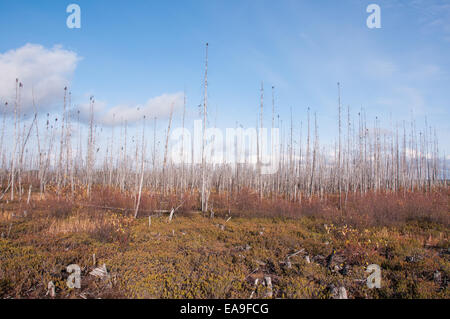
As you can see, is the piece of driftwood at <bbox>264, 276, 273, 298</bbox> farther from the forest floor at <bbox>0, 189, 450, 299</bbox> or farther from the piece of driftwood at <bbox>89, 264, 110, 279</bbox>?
the piece of driftwood at <bbox>89, 264, 110, 279</bbox>

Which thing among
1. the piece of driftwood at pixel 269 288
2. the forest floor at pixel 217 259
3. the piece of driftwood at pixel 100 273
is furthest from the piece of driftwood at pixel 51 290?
the piece of driftwood at pixel 269 288

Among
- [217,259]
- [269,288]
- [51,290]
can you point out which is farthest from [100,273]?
[269,288]

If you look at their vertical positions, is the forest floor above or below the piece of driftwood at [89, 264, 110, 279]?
Answer: below

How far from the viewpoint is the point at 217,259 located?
6.26 metres

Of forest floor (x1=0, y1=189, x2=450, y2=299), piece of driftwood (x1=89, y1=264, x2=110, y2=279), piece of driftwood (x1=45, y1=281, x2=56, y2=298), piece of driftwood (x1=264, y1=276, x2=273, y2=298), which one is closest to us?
piece of driftwood (x1=45, y1=281, x2=56, y2=298)

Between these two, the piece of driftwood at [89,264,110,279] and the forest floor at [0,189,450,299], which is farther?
the piece of driftwood at [89,264,110,279]

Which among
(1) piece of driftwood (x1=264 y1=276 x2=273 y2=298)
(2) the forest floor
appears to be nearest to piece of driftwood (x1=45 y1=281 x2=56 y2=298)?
(2) the forest floor

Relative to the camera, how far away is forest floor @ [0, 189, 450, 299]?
4.55 metres

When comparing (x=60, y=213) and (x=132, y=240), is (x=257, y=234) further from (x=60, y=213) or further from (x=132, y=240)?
(x=60, y=213)

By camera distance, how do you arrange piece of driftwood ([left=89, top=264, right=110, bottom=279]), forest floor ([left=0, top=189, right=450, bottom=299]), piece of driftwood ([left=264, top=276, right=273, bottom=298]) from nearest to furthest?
piece of driftwood ([left=264, top=276, right=273, bottom=298]) < forest floor ([left=0, top=189, right=450, bottom=299]) < piece of driftwood ([left=89, top=264, right=110, bottom=279])

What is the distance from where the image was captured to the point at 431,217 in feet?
34.3
